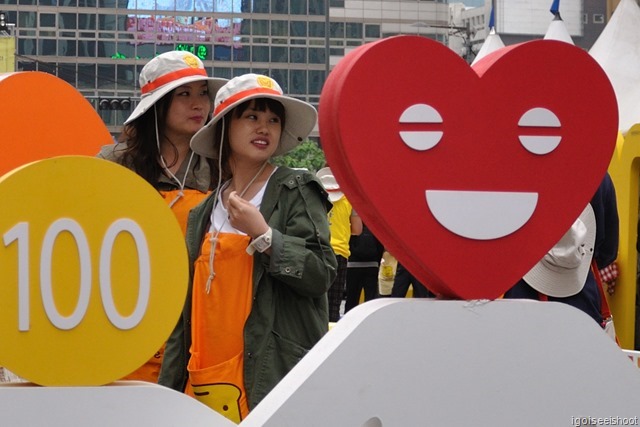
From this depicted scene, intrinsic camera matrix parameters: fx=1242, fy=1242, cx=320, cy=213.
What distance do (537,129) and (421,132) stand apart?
A: 0.30 meters

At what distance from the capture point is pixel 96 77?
259 ft

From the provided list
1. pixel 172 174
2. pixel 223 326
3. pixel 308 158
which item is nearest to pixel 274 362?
pixel 223 326

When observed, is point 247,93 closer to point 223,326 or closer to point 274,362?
point 223,326

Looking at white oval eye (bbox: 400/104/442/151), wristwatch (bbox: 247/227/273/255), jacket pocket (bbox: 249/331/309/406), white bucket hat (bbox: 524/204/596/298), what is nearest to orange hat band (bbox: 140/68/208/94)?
wristwatch (bbox: 247/227/273/255)

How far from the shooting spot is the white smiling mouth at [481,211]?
2.82 metres

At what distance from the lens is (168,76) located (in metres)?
4.60

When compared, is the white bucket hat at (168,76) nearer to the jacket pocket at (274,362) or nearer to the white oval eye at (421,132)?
the jacket pocket at (274,362)

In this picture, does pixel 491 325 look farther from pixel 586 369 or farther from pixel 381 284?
pixel 381 284

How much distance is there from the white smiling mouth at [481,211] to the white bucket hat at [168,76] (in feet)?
6.11

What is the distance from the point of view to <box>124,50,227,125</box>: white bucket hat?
4.55 metres

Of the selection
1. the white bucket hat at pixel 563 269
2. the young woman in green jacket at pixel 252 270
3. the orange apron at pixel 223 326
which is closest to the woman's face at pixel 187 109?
the young woman in green jacket at pixel 252 270

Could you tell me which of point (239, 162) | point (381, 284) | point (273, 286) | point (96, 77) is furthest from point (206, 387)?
point (96, 77)

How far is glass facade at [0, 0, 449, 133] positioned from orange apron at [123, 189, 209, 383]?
72.8m

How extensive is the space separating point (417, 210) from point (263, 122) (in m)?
1.32
